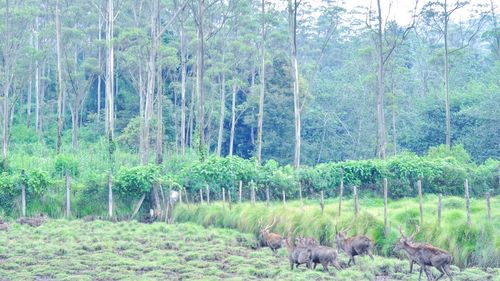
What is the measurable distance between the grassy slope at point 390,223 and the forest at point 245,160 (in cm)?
5

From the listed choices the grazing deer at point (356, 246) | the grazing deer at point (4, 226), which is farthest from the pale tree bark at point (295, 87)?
the grazing deer at point (356, 246)

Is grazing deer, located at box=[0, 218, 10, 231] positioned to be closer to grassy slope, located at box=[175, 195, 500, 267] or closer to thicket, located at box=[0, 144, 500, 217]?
thicket, located at box=[0, 144, 500, 217]

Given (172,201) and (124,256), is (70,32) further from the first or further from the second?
(124,256)

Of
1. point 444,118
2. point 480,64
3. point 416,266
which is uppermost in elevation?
point 480,64

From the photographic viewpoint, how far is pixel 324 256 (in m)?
15.5

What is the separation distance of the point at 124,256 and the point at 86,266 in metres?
1.83

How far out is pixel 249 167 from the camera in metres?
29.8

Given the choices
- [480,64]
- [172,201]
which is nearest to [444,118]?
[480,64]

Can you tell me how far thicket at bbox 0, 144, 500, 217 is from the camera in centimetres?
2831

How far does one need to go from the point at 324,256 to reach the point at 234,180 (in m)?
13.9

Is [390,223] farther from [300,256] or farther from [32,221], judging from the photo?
[32,221]

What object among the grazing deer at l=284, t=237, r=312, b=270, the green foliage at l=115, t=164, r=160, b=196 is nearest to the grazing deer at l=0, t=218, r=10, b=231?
the green foliage at l=115, t=164, r=160, b=196

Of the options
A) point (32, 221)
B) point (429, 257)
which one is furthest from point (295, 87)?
point (429, 257)

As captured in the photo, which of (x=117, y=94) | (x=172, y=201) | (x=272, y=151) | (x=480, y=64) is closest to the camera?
(x=172, y=201)
